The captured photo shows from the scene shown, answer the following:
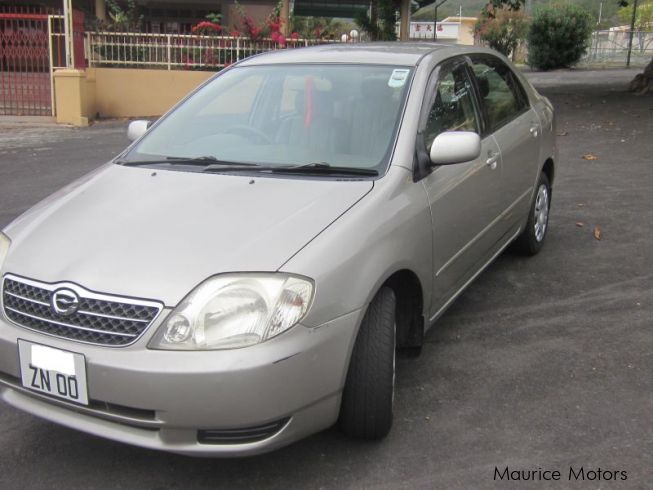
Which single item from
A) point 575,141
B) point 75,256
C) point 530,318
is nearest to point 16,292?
point 75,256

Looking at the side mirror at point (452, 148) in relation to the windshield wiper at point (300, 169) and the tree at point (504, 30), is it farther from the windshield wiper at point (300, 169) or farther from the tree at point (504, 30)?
the tree at point (504, 30)

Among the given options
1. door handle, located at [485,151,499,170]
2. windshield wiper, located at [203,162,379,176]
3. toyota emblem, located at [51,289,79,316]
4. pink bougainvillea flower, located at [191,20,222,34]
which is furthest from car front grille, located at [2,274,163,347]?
pink bougainvillea flower, located at [191,20,222,34]

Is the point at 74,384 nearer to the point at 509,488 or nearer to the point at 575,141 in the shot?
the point at 509,488

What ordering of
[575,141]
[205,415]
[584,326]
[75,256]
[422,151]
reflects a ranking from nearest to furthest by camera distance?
1. [205,415]
2. [75,256]
3. [422,151]
4. [584,326]
5. [575,141]

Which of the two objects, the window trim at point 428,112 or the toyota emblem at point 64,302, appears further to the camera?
the window trim at point 428,112

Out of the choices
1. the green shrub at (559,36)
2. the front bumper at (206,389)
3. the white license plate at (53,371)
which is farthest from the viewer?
the green shrub at (559,36)

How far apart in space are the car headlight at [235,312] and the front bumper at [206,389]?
0.11ft

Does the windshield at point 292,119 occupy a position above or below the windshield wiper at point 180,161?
above

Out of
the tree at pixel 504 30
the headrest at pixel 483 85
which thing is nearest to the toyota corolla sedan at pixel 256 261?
the headrest at pixel 483 85

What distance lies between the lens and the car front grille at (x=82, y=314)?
2516mm

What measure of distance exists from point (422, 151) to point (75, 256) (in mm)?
1675

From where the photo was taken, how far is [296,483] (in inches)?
110

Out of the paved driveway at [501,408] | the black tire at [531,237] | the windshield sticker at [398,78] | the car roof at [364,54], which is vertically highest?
the car roof at [364,54]

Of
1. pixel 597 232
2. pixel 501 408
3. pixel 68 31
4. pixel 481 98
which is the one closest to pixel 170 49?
pixel 68 31
